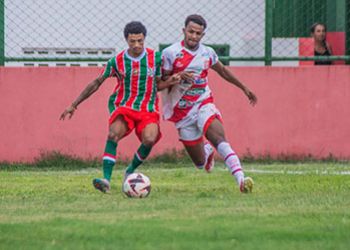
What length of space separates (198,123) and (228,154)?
2.09 ft

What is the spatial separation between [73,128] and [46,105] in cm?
45

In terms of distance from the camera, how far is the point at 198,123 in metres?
11.2

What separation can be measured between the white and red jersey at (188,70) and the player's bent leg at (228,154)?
12.9 inches

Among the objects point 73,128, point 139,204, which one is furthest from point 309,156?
point 139,204

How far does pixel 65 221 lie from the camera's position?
784cm

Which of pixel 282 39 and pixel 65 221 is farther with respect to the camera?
pixel 282 39

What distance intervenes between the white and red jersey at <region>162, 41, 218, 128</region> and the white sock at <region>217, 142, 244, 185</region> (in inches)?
24.4

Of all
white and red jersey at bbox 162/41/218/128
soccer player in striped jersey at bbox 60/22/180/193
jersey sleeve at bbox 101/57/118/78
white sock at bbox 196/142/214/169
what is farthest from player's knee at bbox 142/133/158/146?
white sock at bbox 196/142/214/169

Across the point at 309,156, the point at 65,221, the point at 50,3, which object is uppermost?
the point at 50,3

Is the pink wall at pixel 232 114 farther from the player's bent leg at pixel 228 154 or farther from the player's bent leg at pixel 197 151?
the player's bent leg at pixel 228 154

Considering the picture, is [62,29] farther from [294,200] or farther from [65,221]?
[65,221]

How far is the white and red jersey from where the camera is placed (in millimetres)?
11180

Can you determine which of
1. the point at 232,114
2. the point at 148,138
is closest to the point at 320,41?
the point at 232,114

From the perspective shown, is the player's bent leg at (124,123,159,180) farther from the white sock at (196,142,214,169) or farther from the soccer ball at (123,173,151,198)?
the white sock at (196,142,214,169)
